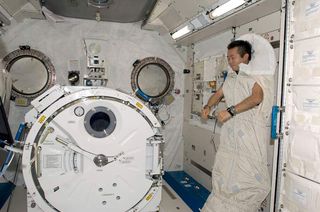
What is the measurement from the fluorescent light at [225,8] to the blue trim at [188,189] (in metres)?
2.50

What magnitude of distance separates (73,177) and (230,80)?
6.30 ft

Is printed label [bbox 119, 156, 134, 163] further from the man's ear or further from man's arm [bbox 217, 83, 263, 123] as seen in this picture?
the man's ear

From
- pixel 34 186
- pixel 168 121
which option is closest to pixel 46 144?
pixel 34 186

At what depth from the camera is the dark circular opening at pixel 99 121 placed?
7.86 feet

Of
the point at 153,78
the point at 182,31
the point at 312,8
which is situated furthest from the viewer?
the point at 153,78

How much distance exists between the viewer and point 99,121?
2.43 meters

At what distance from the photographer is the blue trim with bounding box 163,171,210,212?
3.37 meters

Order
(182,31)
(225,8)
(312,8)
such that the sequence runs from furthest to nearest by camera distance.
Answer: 1. (182,31)
2. (225,8)
3. (312,8)

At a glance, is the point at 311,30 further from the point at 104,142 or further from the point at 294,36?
the point at 104,142

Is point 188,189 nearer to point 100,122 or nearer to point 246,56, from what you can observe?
point 100,122

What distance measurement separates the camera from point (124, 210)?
247 cm

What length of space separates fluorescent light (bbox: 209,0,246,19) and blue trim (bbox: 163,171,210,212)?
2500mm

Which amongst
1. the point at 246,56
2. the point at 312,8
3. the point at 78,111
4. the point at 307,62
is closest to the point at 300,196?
the point at 307,62

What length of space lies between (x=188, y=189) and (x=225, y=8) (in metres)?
2.64
